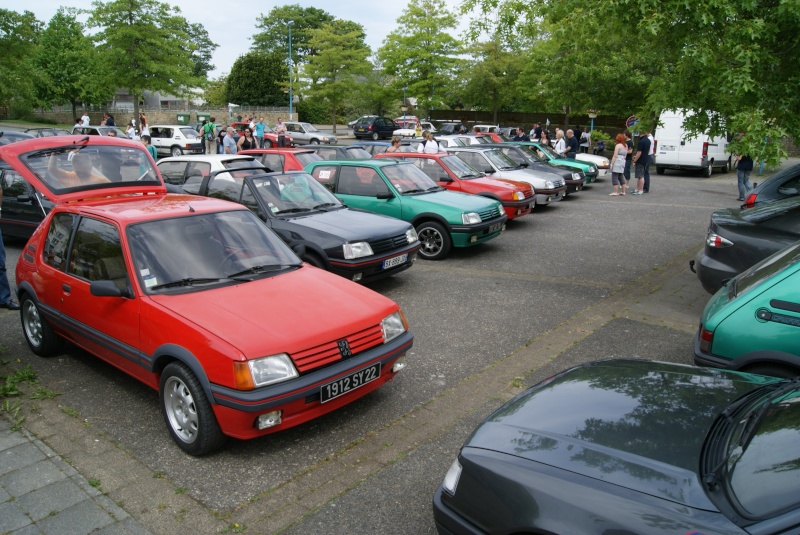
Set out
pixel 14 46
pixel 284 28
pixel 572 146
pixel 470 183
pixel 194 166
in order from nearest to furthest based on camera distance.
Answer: pixel 194 166, pixel 470 183, pixel 14 46, pixel 572 146, pixel 284 28

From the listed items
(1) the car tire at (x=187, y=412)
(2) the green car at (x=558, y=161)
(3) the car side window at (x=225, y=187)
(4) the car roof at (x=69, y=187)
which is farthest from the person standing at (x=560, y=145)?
(1) the car tire at (x=187, y=412)

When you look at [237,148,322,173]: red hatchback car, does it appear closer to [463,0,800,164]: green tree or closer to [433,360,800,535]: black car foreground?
[463,0,800,164]: green tree

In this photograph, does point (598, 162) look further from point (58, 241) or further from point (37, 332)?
point (37, 332)

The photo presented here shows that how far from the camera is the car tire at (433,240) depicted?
980 cm

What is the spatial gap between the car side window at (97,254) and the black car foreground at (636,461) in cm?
322

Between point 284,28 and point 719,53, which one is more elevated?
point 284,28

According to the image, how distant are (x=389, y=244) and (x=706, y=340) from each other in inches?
170

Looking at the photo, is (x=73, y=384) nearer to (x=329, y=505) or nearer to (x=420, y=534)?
(x=329, y=505)

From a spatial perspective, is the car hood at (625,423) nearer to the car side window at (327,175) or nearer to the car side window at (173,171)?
the car side window at (327,175)

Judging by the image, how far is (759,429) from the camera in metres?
2.56

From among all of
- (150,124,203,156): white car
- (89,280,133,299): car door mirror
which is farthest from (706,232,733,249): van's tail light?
(150,124,203,156): white car

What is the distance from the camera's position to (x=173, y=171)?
1097cm

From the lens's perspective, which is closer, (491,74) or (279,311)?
(279,311)

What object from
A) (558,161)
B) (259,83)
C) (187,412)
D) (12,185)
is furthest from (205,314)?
(259,83)
